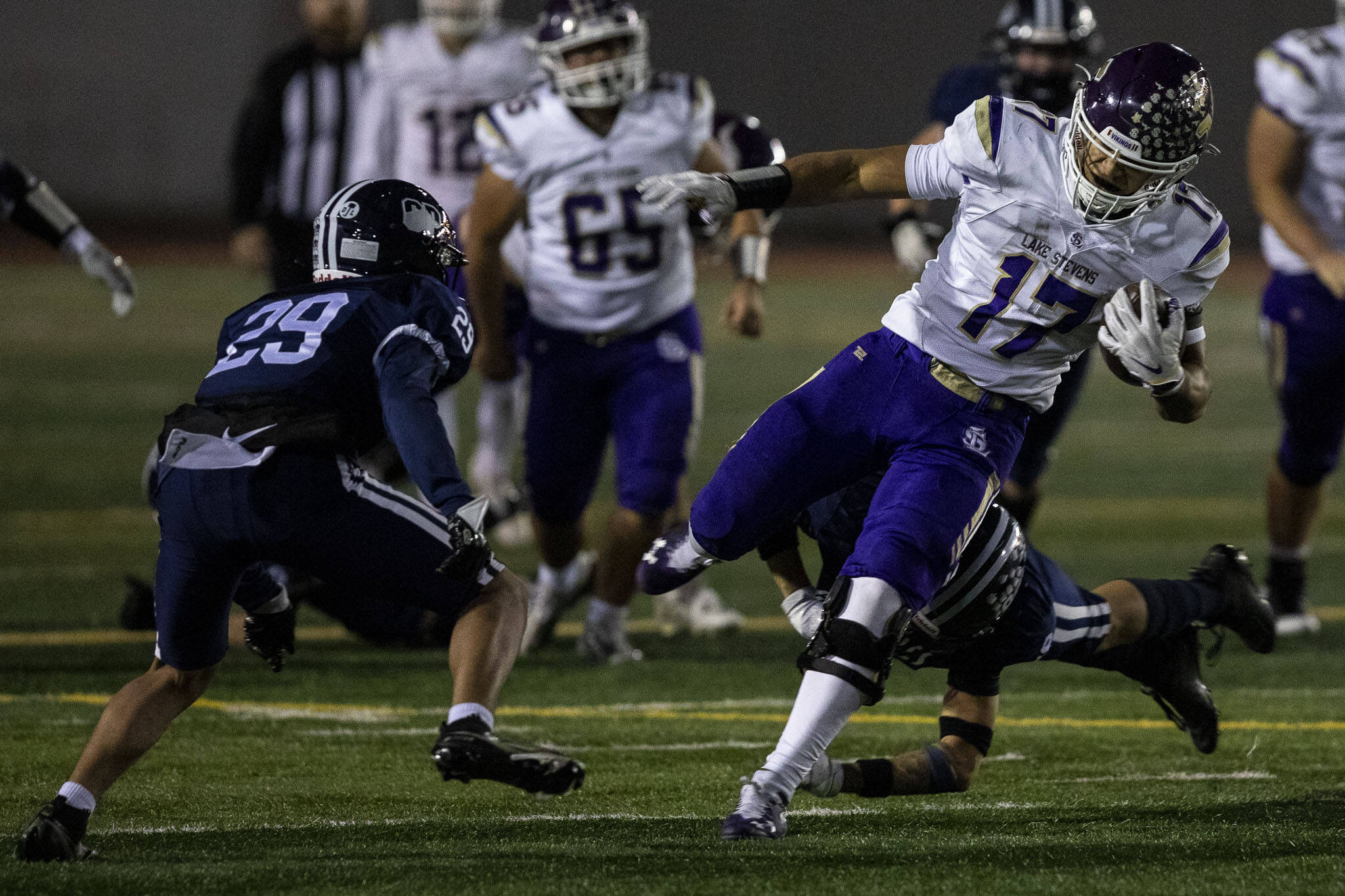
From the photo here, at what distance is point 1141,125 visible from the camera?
343 centimetres

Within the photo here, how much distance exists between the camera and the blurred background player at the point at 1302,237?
593 cm

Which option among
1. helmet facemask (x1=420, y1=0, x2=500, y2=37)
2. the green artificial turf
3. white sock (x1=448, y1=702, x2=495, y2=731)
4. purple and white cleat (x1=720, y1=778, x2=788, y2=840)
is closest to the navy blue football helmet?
the green artificial turf

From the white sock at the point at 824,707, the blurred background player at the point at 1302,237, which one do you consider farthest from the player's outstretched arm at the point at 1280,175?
the white sock at the point at 824,707

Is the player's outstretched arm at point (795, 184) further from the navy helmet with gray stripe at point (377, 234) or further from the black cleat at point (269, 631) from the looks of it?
the black cleat at point (269, 631)

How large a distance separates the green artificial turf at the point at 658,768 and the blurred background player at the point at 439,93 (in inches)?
64.3

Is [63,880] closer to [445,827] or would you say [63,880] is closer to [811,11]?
[445,827]

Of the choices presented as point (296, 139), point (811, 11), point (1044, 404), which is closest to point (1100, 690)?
point (1044, 404)

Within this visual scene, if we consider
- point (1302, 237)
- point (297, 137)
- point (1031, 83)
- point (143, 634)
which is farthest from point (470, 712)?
point (297, 137)

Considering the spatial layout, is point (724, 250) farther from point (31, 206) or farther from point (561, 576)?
point (31, 206)

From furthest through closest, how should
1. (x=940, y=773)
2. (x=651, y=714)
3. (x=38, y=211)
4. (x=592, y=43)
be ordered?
(x=592, y=43) < (x=38, y=211) < (x=651, y=714) < (x=940, y=773)

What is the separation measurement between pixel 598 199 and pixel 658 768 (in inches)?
87.5

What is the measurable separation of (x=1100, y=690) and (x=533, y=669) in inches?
65.5

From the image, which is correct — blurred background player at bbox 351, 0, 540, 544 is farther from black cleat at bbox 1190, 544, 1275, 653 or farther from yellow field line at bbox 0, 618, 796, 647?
black cleat at bbox 1190, 544, 1275, 653

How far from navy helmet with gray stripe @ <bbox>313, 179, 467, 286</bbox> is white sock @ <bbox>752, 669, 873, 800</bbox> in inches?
42.9
